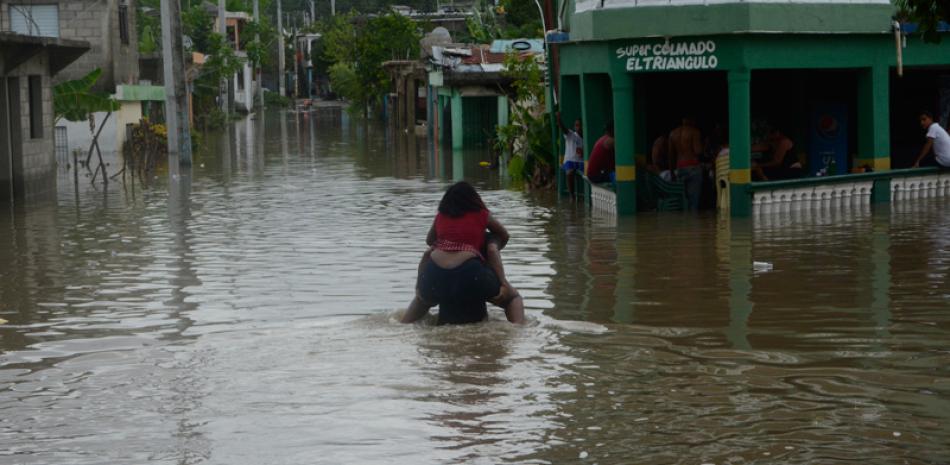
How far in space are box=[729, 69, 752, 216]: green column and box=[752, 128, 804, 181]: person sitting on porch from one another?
4.53 ft

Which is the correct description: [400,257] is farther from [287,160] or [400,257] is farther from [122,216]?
[287,160]

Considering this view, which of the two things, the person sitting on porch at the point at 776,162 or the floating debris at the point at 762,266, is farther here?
the person sitting on porch at the point at 776,162

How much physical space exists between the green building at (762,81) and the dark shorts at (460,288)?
945cm

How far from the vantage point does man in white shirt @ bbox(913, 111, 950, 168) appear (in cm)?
2205

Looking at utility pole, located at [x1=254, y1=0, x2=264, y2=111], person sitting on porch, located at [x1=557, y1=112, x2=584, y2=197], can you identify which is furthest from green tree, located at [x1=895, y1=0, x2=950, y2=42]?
utility pole, located at [x1=254, y1=0, x2=264, y2=111]

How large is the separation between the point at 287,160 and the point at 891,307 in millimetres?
28343

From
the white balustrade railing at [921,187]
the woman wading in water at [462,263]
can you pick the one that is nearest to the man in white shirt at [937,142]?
the white balustrade railing at [921,187]

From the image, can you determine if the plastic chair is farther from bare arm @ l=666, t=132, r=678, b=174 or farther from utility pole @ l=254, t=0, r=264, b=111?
utility pole @ l=254, t=0, r=264, b=111

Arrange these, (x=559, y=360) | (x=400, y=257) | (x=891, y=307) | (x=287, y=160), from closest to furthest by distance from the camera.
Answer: (x=559, y=360), (x=891, y=307), (x=400, y=257), (x=287, y=160)

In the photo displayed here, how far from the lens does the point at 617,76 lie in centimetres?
2119

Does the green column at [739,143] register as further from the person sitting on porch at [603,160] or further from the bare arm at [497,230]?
the bare arm at [497,230]

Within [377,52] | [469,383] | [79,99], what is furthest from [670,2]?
[377,52]

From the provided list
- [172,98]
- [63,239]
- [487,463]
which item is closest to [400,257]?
[63,239]

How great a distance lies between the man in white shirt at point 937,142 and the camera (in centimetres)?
2205
